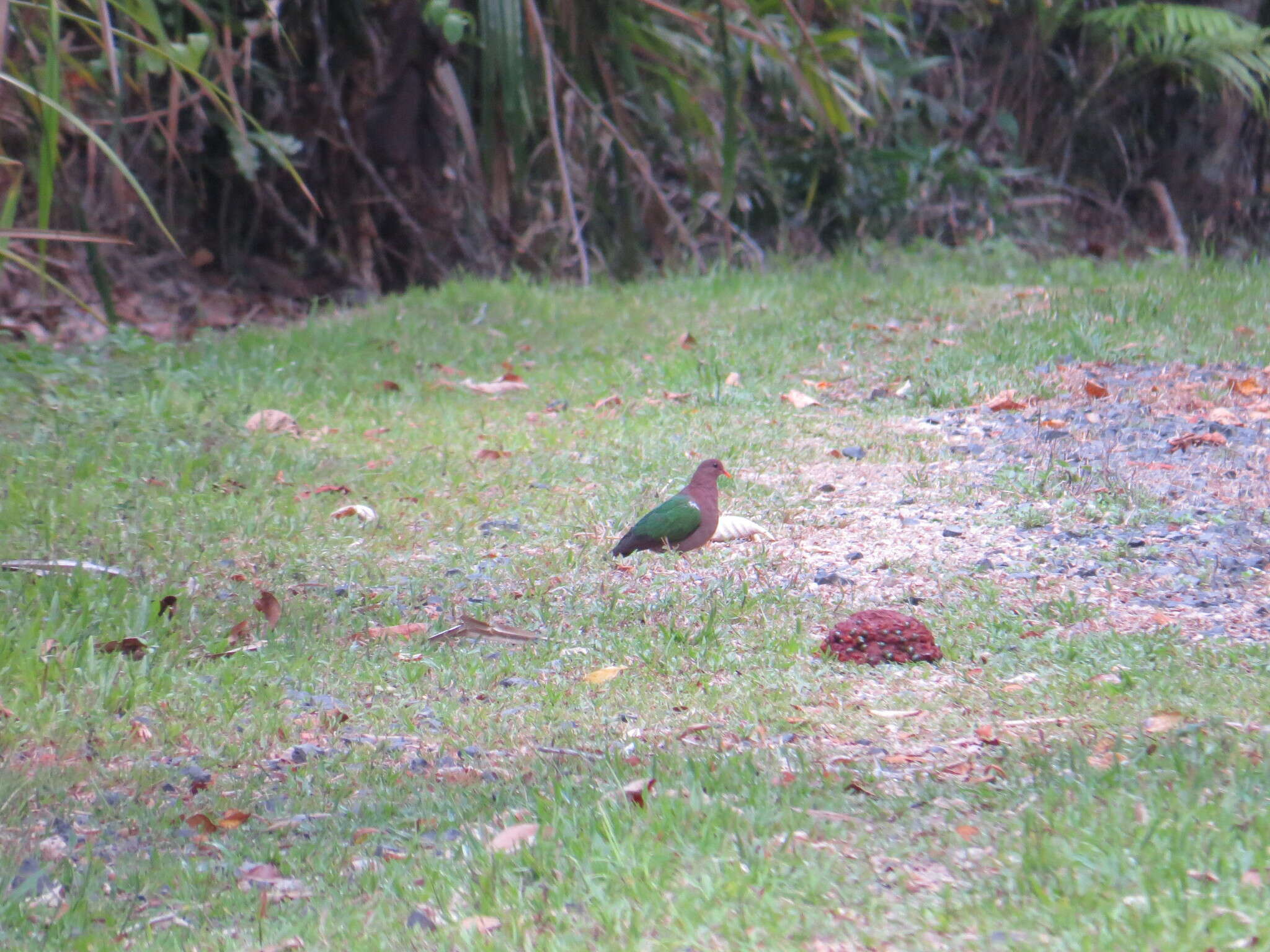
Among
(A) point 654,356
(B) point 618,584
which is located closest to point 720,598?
(B) point 618,584

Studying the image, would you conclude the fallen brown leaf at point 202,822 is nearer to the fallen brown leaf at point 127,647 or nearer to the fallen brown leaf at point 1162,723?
the fallen brown leaf at point 127,647

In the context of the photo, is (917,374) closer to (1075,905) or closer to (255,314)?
(1075,905)

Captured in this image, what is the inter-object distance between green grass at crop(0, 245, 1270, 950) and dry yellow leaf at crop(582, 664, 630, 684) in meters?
0.03

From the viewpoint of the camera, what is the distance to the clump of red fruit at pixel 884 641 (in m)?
3.63

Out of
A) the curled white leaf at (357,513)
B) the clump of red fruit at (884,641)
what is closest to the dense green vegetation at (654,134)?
the curled white leaf at (357,513)

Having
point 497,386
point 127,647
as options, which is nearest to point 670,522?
point 127,647

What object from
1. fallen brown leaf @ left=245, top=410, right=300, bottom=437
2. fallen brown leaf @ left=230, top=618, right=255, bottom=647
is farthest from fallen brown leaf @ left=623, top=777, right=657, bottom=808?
fallen brown leaf @ left=245, top=410, right=300, bottom=437

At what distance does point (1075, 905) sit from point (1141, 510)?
2700mm

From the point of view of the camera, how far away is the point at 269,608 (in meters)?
4.12

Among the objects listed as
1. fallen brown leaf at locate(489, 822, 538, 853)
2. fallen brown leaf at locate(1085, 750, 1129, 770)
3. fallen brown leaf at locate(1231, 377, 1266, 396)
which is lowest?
fallen brown leaf at locate(1231, 377, 1266, 396)

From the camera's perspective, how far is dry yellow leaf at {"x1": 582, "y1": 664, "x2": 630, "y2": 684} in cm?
362

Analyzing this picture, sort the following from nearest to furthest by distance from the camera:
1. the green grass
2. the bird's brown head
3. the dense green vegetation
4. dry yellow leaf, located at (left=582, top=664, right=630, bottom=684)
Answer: the green grass < dry yellow leaf, located at (left=582, top=664, right=630, bottom=684) < the bird's brown head < the dense green vegetation

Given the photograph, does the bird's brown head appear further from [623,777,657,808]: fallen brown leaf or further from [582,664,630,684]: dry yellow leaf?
[623,777,657,808]: fallen brown leaf

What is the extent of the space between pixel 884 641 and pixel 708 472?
1.15 m
